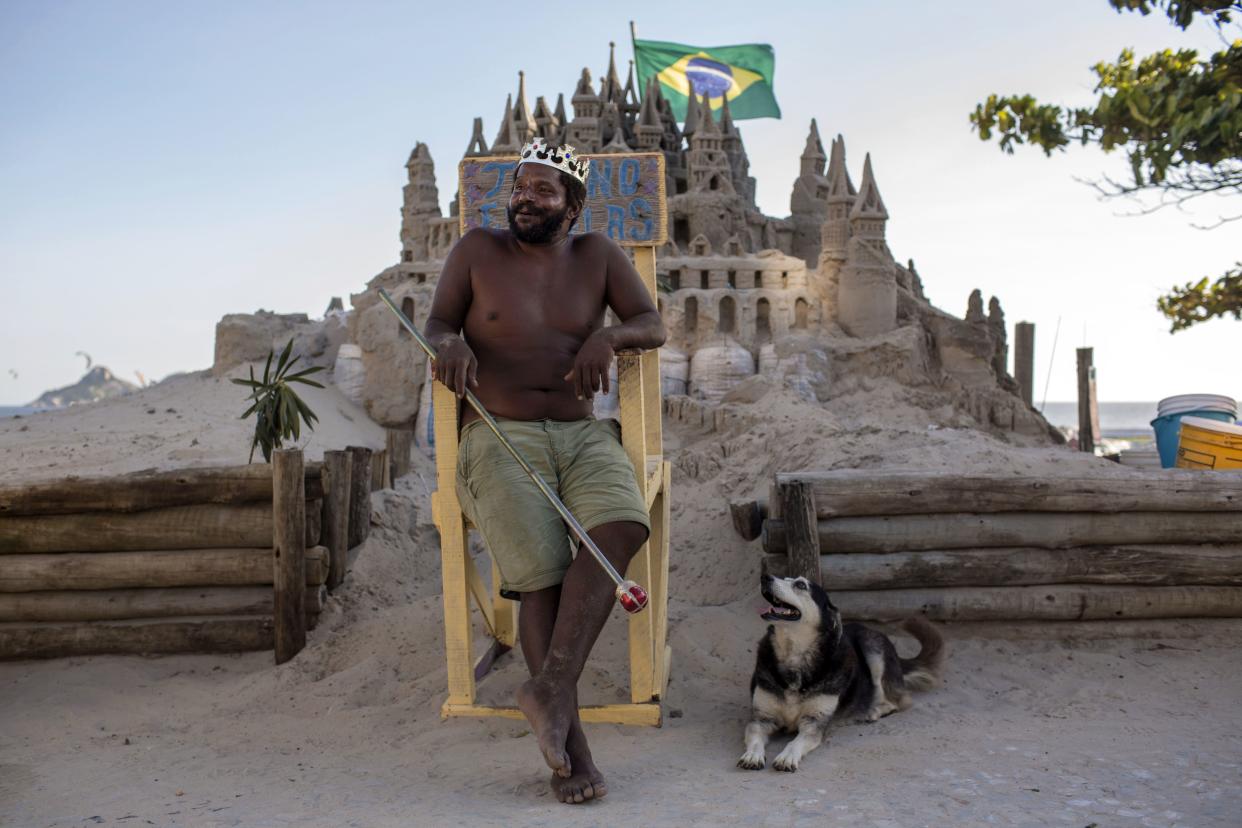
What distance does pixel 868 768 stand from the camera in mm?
3664

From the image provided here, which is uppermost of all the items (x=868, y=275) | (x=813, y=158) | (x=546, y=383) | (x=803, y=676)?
(x=813, y=158)

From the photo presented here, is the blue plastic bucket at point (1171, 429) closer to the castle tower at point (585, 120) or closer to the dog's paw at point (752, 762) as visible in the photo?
the dog's paw at point (752, 762)

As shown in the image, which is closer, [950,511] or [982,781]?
[982,781]

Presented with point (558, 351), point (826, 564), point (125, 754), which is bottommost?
point (125, 754)

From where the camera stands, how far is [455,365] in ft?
12.7

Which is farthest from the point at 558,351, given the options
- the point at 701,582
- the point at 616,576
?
the point at 701,582

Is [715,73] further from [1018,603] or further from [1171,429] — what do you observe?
[1018,603]

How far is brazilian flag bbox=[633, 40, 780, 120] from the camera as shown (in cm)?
3144

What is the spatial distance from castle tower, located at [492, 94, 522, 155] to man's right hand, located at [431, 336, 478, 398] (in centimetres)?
2058

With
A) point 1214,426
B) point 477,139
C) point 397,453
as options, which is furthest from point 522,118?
point 1214,426

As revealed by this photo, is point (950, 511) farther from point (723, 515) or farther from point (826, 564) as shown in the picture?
point (723, 515)

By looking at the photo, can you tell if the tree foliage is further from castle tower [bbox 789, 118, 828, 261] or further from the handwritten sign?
castle tower [bbox 789, 118, 828, 261]

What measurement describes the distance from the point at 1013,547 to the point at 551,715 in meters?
3.02

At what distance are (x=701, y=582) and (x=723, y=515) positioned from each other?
1071mm
